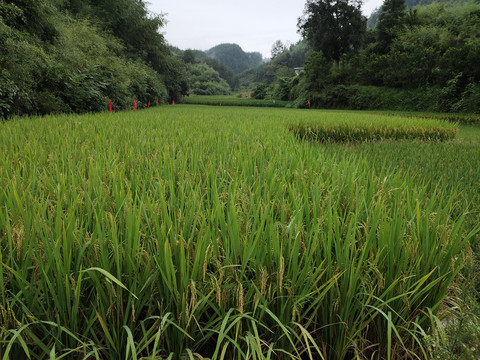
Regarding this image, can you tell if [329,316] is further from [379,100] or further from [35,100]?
[379,100]

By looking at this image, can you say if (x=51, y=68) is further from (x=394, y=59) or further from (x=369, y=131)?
(x=394, y=59)

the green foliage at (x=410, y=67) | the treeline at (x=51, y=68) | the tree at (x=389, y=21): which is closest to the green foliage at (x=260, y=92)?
the green foliage at (x=410, y=67)

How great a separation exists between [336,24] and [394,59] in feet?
26.8

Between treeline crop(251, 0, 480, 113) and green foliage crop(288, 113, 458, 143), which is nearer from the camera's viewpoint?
green foliage crop(288, 113, 458, 143)

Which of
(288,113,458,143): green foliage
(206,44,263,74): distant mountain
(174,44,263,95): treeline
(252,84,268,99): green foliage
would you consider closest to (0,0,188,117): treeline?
(288,113,458,143): green foliage

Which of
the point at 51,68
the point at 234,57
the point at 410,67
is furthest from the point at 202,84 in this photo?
the point at 234,57

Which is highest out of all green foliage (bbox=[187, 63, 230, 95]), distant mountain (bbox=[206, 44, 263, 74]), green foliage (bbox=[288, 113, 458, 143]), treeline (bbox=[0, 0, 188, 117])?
distant mountain (bbox=[206, 44, 263, 74])

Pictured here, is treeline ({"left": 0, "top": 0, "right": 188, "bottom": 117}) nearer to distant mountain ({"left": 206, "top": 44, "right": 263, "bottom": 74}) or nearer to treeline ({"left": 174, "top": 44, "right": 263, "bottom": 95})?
treeline ({"left": 174, "top": 44, "right": 263, "bottom": 95})

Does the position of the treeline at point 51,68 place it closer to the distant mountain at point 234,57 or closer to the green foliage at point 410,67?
the green foliage at point 410,67

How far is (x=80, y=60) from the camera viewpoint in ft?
28.2

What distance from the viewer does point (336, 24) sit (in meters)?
24.6

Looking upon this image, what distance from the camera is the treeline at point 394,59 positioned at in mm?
15289

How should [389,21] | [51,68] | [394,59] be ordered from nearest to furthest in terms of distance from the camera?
1. [51,68]
2. [394,59]
3. [389,21]

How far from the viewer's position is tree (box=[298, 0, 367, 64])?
79.4 feet
